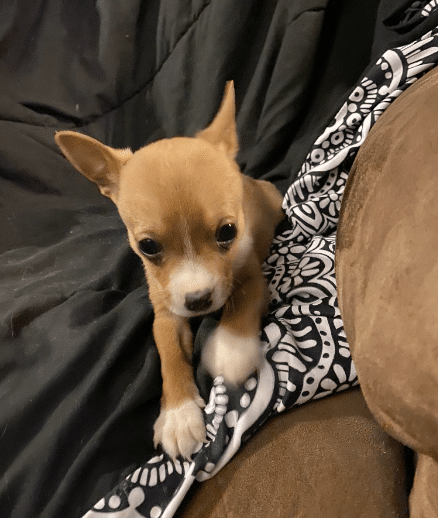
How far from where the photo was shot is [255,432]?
3.07ft

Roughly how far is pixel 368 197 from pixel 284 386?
428mm

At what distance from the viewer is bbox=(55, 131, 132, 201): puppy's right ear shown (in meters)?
1.23

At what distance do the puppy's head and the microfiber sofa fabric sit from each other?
188mm

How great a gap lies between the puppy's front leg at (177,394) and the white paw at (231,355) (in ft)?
0.22

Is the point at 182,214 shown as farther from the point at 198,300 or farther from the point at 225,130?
the point at 225,130

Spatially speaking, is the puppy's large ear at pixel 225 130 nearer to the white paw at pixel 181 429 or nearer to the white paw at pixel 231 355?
the white paw at pixel 231 355

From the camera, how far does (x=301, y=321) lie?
1.07 meters

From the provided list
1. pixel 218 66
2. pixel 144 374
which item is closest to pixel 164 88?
pixel 218 66

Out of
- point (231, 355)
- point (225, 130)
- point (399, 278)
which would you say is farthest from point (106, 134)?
point (399, 278)

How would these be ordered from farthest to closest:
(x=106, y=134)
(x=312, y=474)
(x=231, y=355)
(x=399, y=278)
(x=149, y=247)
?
(x=106, y=134), (x=149, y=247), (x=231, y=355), (x=312, y=474), (x=399, y=278)

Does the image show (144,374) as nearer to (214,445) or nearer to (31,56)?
(214,445)

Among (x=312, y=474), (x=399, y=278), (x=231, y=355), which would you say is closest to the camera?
(x=399, y=278)

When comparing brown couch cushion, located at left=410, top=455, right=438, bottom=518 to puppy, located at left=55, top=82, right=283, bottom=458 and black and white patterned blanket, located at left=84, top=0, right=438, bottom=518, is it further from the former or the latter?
puppy, located at left=55, top=82, right=283, bottom=458

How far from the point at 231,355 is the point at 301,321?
0.19 meters
